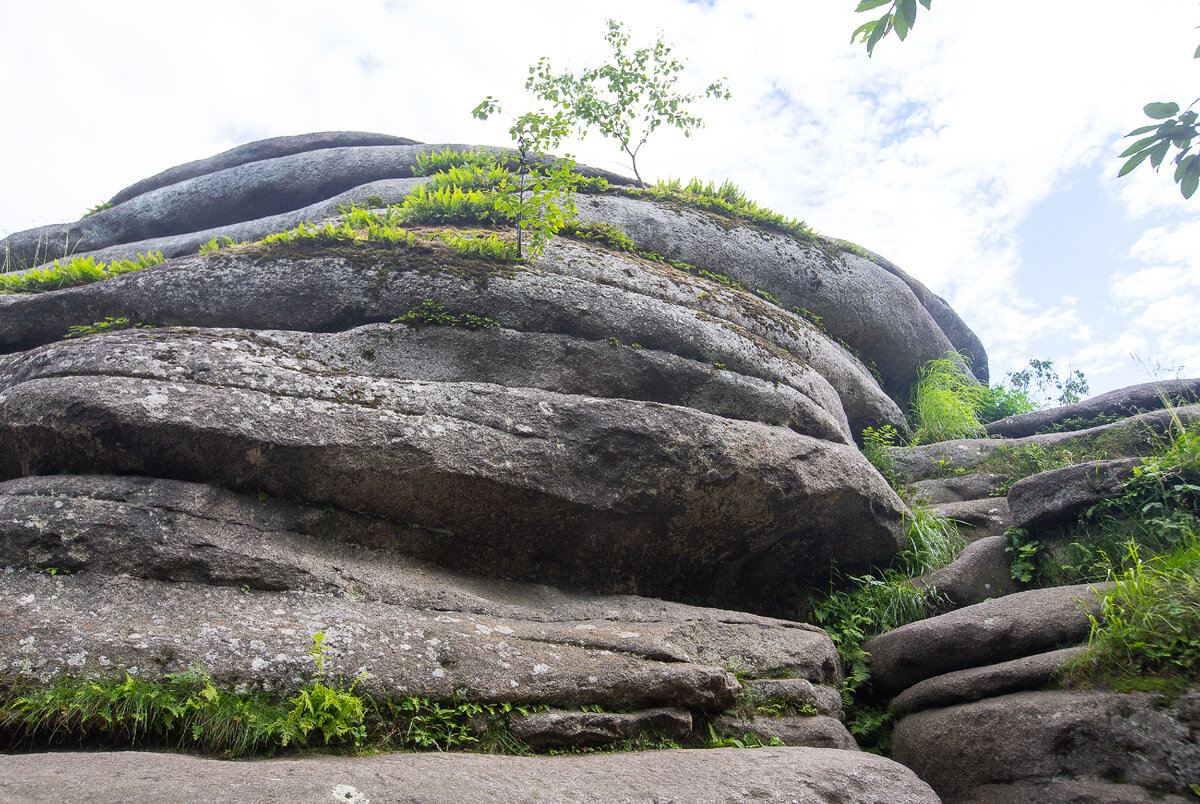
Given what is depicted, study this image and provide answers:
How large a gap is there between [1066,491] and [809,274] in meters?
5.74

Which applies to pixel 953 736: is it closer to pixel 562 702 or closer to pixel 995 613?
pixel 995 613

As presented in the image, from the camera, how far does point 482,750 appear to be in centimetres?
493

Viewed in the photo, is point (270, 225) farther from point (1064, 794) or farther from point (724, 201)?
point (1064, 794)

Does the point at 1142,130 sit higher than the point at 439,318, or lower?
higher

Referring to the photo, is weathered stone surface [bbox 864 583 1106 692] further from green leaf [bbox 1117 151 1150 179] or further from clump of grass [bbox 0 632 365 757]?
clump of grass [bbox 0 632 365 757]

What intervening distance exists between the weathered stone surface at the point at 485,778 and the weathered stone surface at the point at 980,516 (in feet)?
15.5

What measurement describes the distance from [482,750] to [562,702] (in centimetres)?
72

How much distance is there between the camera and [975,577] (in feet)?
26.0

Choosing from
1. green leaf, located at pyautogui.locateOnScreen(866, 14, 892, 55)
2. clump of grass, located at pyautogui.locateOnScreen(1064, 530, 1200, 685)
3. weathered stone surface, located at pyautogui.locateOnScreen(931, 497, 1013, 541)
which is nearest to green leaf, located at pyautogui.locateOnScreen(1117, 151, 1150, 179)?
green leaf, located at pyautogui.locateOnScreen(866, 14, 892, 55)

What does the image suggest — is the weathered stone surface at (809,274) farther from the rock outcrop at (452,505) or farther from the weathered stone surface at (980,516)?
the weathered stone surface at (980,516)

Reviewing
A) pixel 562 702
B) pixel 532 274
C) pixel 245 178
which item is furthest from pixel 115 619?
pixel 245 178

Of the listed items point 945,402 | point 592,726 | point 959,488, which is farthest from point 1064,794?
point 945,402

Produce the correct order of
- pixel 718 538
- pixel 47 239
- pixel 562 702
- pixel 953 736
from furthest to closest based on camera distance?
pixel 47 239
pixel 718 538
pixel 953 736
pixel 562 702

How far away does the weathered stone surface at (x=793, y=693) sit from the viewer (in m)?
6.21
